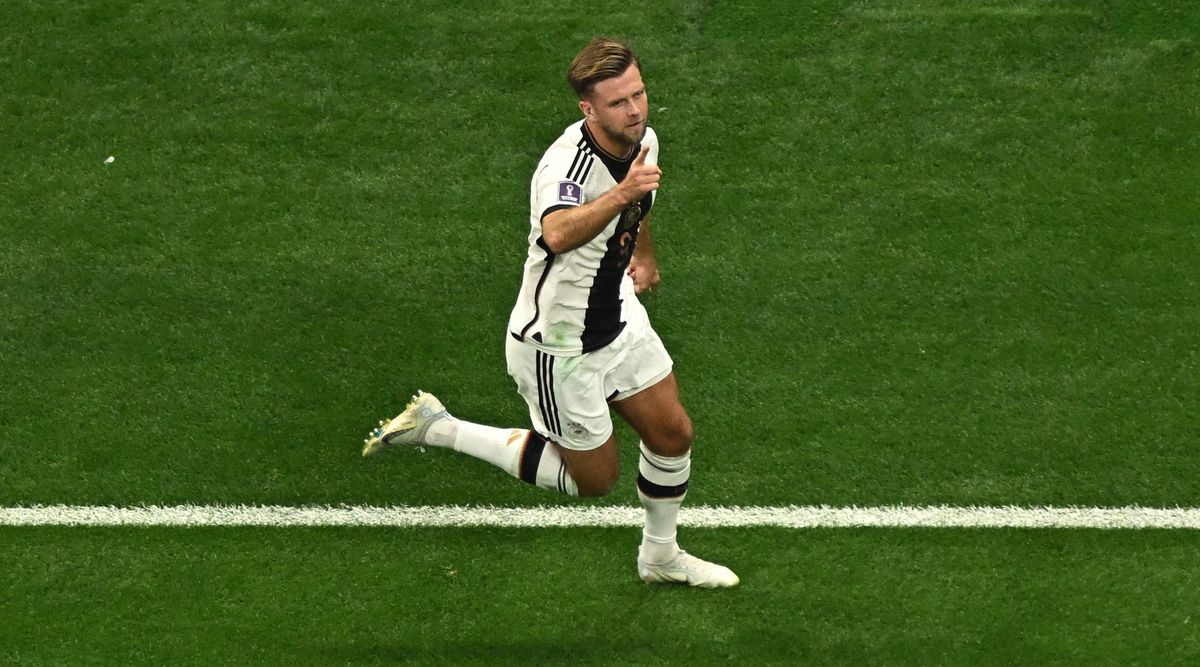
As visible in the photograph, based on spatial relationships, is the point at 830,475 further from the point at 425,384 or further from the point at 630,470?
the point at 425,384

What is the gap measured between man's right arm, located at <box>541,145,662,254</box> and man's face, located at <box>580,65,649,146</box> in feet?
0.51

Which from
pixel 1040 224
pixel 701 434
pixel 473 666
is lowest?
pixel 473 666

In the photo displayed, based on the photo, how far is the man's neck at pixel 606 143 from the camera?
17.1ft

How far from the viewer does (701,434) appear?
6.81 meters

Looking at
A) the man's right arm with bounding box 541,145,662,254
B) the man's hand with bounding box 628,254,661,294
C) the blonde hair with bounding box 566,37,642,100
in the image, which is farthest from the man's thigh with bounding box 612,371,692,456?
the blonde hair with bounding box 566,37,642,100

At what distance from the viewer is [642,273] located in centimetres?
596

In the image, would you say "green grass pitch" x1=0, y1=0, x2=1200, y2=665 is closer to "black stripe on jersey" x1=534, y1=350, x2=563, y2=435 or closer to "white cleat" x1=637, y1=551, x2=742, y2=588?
"white cleat" x1=637, y1=551, x2=742, y2=588

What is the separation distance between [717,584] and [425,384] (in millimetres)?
1843

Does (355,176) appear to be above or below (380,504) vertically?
above

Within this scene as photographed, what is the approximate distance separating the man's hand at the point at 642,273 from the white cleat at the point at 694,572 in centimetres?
115

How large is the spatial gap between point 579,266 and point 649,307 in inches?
78.9

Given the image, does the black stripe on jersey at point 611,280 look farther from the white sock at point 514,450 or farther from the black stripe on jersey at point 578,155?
the white sock at point 514,450

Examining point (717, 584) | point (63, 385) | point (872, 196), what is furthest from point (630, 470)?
point (63, 385)

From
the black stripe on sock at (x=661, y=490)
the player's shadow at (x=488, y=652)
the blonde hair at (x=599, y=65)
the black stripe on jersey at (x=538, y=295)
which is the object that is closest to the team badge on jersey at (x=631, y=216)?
the black stripe on jersey at (x=538, y=295)
